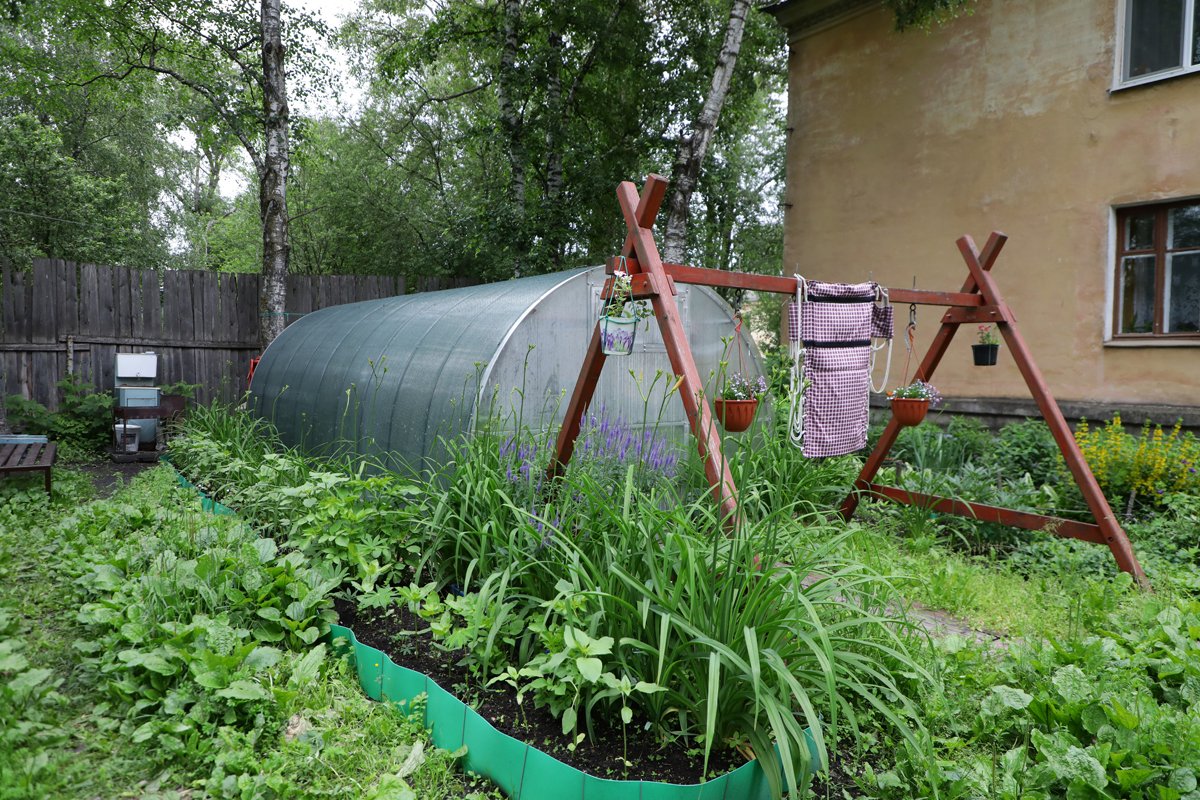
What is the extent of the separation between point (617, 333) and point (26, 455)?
4652mm

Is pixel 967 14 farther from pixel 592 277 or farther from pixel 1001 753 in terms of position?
pixel 1001 753

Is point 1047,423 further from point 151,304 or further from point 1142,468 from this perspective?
point 151,304

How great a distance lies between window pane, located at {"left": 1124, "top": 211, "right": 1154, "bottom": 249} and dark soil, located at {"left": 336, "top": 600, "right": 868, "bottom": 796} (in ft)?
22.6

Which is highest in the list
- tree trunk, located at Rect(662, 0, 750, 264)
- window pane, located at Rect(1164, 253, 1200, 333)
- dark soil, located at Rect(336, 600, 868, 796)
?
tree trunk, located at Rect(662, 0, 750, 264)

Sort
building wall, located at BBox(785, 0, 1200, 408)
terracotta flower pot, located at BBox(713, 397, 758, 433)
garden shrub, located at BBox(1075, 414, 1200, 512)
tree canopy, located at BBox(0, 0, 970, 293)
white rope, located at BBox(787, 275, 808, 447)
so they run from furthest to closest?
tree canopy, located at BBox(0, 0, 970, 293)
building wall, located at BBox(785, 0, 1200, 408)
garden shrub, located at BBox(1075, 414, 1200, 512)
white rope, located at BBox(787, 275, 808, 447)
terracotta flower pot, located at BBox(713, 397, 758, 433)

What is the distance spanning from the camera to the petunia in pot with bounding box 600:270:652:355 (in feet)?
9.98

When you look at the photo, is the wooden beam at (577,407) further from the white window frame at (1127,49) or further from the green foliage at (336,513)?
the white window frame at (1127,49)

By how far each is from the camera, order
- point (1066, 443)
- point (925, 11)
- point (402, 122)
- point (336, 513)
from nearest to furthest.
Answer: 1. point (336, 513)
2. point (1066, 443)
3. point (925, 11)
4. point (402, 122)

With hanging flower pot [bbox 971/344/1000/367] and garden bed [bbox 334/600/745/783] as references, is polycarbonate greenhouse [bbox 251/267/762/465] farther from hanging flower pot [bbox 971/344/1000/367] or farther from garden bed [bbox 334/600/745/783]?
hanging flower pot [bbox 971/344/1000/367]

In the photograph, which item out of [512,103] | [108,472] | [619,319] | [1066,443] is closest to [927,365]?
[1066,443]

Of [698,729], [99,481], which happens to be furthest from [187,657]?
[99,481]

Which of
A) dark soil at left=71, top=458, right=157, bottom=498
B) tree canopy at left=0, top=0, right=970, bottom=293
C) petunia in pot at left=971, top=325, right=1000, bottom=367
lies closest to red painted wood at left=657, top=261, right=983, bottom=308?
petunia in pot at left=971, top=325, right=1000, bottom=367

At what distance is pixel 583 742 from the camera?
1992 millimetres

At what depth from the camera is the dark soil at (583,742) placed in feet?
6.12
